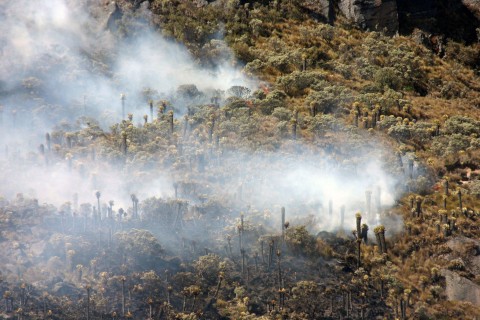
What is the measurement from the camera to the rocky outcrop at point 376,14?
81.9 metres

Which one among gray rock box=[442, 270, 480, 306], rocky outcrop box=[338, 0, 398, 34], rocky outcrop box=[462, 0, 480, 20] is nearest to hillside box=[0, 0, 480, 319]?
gray rock box=[442, 270, 480, 306]

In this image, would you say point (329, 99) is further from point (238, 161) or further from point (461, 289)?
point (461, 289)

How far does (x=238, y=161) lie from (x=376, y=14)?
27889 millimetres

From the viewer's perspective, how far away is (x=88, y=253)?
167 feet

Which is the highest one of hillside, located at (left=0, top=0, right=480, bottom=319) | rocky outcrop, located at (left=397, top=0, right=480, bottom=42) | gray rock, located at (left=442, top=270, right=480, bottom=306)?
rocky outcrop, located at (left=397, top=0, right=480, bottom=42)

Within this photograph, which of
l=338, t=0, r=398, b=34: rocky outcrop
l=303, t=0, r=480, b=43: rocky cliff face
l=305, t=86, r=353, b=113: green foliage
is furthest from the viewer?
l=303, t=0, r=480, b=43: rocky cliff face

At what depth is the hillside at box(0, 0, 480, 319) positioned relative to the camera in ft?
161

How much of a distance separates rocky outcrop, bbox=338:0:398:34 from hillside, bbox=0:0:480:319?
206mm

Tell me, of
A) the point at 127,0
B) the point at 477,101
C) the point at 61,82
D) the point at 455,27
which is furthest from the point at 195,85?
the point at 455,27

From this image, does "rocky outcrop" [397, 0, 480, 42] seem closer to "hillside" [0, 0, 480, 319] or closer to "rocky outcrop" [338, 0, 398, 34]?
Result: "hillside" [0, 0, 480, 319]

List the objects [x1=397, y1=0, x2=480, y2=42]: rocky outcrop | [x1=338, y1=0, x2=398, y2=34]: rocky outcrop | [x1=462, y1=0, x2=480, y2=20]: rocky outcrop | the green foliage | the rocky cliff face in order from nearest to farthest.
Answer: the green foliage < [x1=338, y1=0, x2=398, y2=34]: rocky outcrop < the rocky cliff face < [x1=397, y1=0, x2=480, y2=42]: rocky outcrop < [x1=462, y1=0, x2=480, y2=20]: rocky outcrop

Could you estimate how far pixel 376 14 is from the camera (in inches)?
3233

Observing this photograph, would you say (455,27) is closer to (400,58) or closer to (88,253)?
(400,58)

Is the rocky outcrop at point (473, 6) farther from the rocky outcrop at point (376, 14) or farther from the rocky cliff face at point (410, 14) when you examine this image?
the rocky outcrop at point (376, 14)
